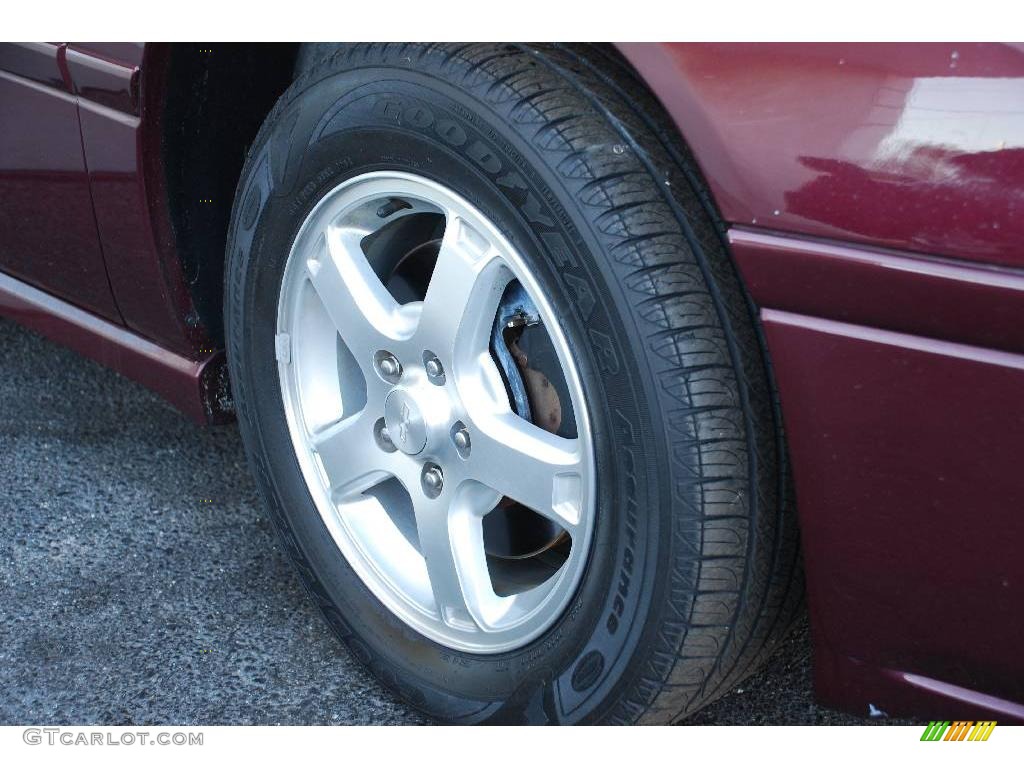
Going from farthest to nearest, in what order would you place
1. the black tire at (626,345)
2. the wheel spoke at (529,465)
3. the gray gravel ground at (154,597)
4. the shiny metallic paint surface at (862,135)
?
the gray gravel ground at (154,597)
the wheel spoke at (529,465)
the black tire at (626,345)
the shiny metallic paint surface at (862,135)

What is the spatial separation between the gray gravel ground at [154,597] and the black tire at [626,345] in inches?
13.4

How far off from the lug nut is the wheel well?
0.53m

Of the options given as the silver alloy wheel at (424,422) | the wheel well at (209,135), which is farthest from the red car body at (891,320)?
the wheel well at (209,135)

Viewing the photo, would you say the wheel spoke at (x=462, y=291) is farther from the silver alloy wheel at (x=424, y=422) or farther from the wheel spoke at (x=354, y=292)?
the wheel spoke at (x=354, y=292)

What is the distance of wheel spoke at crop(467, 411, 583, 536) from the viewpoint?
134 cm

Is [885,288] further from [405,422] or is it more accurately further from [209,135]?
[209,135]

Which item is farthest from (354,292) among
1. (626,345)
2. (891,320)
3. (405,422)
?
(891,320)

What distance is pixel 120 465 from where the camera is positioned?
232 centimetres

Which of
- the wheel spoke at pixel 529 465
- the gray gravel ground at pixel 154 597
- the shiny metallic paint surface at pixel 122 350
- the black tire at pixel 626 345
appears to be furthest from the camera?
the shiny metallic paint surface at pixel 122 350

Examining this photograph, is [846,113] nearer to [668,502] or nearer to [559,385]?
[668,502]

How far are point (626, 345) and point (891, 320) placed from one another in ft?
0.85

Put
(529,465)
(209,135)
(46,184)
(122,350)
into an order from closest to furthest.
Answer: (529,465)
(209,135)
(46,184)
(122,350)

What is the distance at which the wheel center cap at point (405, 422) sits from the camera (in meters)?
1.48

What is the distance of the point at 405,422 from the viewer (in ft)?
4.91
